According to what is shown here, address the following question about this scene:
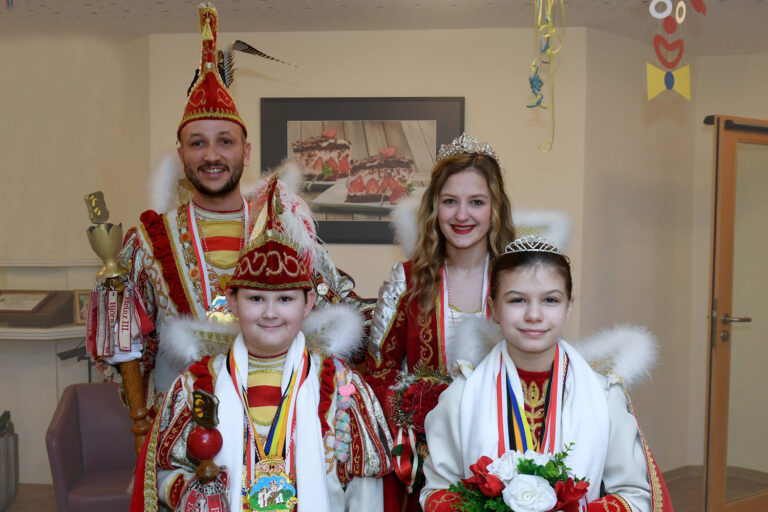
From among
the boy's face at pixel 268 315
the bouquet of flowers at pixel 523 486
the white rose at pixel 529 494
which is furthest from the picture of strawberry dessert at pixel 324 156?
the white rose at pixel 529 494

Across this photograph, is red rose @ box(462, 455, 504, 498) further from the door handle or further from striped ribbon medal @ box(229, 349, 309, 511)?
the door handle

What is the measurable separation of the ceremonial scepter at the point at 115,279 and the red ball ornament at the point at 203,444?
0.77 meters

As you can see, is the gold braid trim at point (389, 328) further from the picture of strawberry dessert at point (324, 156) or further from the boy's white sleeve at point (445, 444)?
the picture of strawberry dessert at point (324, 156)

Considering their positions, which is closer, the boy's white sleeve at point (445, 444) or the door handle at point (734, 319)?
the boy's white sleeve at point (445, 444)

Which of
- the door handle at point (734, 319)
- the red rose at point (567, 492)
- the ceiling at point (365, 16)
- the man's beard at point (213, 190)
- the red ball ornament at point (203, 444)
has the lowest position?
the red rose at point (567, 492)

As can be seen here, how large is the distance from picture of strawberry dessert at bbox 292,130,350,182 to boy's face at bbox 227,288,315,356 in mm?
2728

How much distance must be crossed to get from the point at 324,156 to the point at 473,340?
274 cm

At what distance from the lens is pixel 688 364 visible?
5164 millimetres

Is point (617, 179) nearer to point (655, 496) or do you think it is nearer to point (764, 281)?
point (764, 281)

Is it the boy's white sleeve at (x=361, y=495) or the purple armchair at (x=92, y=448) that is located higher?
the boy's white sleeve at (x=361, y=495)

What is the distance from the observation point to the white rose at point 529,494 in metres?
1.44

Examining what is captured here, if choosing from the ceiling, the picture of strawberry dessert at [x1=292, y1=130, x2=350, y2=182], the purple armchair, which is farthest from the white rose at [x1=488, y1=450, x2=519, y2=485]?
the picture of strawberry dessert at [x1=292, y1=130, x2=350, y2=182]

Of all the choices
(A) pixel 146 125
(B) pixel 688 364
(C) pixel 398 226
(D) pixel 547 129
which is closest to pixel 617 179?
(D) pixel 547 129

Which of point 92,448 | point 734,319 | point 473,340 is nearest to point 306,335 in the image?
point 473,340
